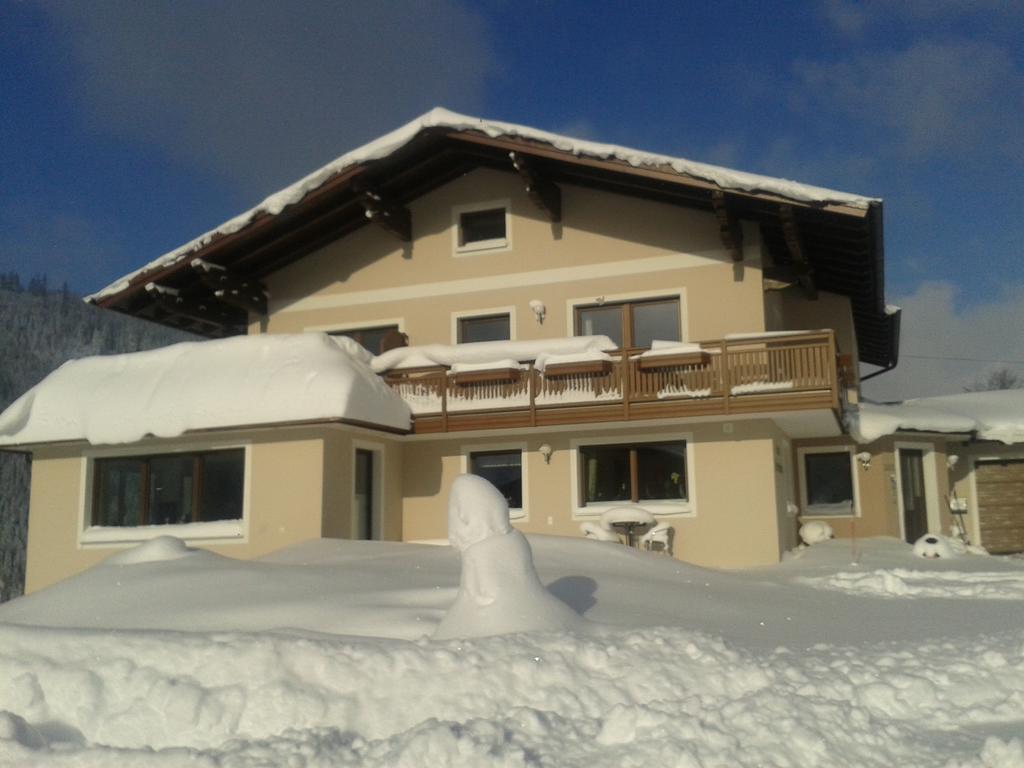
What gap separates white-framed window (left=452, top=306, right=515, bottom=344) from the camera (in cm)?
1669

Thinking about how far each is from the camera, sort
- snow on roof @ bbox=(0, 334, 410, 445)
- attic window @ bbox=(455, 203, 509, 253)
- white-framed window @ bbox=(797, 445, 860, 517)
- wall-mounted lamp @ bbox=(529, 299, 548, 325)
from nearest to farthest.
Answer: snow on roof @ bbox=(0, 334, 410, 445)
wall-mounted lamp @ bbox=(529, 299, 548, 325)
attic window @ bbox=(455, 203, 509, 253)
white-framed window @ bbox=(797, 445, 860, 517)

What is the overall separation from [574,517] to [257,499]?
16.5 feet

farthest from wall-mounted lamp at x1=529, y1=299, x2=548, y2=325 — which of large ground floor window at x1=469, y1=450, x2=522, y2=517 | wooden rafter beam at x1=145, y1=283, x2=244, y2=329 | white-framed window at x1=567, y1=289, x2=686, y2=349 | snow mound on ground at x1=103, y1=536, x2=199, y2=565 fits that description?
snow mound on ground at x1=103, y1=536, x2=199, y2=565

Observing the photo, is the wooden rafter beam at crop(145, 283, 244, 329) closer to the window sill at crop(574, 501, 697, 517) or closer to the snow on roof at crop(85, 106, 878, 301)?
the snow on roof at crop(85, 106, 878, 301)

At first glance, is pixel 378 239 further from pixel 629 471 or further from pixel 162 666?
pixel 162 666

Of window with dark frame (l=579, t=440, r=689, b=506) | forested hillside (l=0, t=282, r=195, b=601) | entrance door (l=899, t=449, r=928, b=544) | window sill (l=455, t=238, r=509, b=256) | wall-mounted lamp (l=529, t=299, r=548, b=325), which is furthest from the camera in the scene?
forested hillside (l=0, t=282, r=195, b=601)

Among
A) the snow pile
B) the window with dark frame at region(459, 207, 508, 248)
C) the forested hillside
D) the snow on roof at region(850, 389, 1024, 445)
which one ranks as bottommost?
the snow on roof at region(850, 389, 1024, 445)

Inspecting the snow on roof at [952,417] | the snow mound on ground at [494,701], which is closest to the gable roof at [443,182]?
the snow on roof at [952,417]

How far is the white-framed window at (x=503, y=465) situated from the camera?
1581cm

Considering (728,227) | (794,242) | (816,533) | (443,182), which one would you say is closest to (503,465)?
(728,227)

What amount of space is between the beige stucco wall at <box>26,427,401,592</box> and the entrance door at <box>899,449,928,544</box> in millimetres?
9815

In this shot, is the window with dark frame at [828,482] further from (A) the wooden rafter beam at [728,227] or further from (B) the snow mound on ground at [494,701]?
(B) the snow mound on ground at [494,701]

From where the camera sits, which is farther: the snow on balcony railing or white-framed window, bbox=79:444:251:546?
white-framed window, bbox=79:444:251:546

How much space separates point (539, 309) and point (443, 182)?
11.1ft
